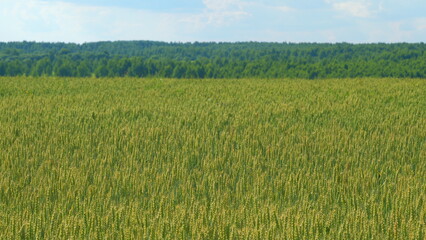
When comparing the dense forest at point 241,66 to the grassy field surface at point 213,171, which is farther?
the dense forest at point 241,66

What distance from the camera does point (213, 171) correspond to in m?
7.90

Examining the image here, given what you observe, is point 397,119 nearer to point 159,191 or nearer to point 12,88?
point 159,191

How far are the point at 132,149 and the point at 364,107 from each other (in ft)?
27.9

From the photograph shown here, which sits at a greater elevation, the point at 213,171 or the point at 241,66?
the point at 241,66

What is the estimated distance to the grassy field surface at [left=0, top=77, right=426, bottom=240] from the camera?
16.4 ft

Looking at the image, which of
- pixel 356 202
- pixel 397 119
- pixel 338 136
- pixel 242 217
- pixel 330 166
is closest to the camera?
pixel 242 217

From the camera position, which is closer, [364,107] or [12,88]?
[364,107]

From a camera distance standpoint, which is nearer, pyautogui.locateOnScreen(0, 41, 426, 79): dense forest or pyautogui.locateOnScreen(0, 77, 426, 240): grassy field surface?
pyautogui.locateOnScreen(0, 77, 426, 240): grassy field surface

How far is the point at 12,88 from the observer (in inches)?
848

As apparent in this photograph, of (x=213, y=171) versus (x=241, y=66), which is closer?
(x=213, y=171)

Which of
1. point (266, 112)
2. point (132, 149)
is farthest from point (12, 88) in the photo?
point (132, 149)

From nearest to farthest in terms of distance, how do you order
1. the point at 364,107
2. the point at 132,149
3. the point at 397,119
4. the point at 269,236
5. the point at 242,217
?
the point at 269,236, the point at 242,217, the point at 132,149, the point at 397,119, the point at 364,107

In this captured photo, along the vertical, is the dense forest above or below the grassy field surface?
above

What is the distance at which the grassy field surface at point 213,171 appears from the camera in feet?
16.4
